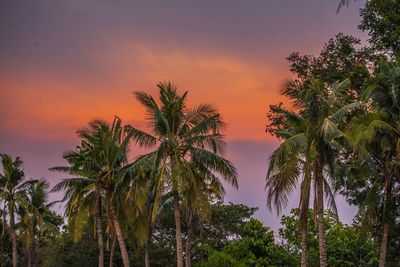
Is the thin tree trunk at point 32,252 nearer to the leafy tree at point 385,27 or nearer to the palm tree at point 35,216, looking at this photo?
the palm tree at point 35,216

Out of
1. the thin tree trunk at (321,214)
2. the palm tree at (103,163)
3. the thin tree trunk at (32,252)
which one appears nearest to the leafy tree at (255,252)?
the palm tree at (103,163)

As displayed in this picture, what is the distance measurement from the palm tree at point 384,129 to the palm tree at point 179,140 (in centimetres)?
721


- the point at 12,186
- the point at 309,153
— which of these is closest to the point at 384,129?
the point at 309,153

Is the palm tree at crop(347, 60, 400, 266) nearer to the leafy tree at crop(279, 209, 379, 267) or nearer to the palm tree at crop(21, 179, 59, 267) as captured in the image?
the leafy tree at crop(279, 209, 379, 267)

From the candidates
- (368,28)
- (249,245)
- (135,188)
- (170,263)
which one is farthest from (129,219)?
(170,263)

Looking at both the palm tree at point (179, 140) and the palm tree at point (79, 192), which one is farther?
the palm tree at point (79, 192)

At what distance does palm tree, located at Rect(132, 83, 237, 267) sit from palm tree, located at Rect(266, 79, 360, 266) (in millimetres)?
4883

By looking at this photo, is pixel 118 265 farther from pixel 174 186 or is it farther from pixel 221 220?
pixel 174 186

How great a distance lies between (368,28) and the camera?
32.6 metres

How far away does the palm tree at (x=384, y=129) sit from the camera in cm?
2672

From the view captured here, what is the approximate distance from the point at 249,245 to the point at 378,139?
19.5 meters

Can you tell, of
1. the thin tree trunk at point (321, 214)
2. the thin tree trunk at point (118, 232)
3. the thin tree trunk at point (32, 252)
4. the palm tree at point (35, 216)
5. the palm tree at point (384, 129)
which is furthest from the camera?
the thin tree trunk at point (32, 252)

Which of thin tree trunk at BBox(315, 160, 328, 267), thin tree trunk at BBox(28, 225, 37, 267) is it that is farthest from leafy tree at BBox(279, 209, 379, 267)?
thin tree trunk at BBox(28, 225, 37, 267)

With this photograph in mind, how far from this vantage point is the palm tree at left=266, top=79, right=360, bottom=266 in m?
26.8
